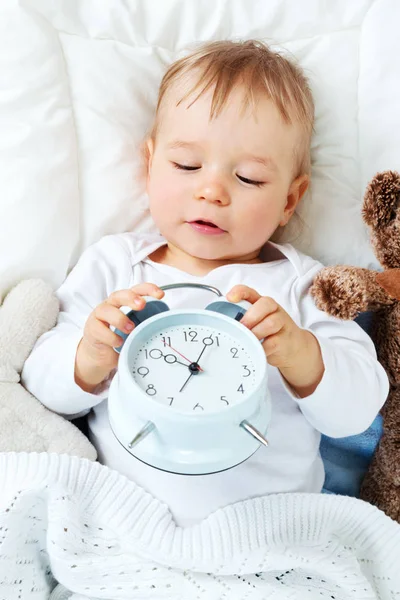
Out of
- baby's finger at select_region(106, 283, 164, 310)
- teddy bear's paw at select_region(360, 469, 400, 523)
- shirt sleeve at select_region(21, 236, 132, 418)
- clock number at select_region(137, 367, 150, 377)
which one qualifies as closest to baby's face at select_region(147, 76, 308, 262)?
shirt sleeve at select_region(21, 236, 132, 418)

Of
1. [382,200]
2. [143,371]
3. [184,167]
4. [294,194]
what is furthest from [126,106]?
[143,371]

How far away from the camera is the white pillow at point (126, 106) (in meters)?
1.15

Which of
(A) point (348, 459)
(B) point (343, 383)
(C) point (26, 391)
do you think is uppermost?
(B) point (343, 383)

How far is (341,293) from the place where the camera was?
3.42 ft

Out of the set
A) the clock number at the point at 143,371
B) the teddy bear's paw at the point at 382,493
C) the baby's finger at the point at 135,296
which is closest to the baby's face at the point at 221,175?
the baby's finger at the point at 135,296

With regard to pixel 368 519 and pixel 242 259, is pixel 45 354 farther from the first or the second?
pixel 368 519

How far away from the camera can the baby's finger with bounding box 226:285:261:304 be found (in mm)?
831

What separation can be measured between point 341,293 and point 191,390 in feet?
→ 1.31

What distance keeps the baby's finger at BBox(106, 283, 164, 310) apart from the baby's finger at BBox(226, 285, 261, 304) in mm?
87

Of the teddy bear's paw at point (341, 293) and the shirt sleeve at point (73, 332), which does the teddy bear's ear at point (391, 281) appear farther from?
the shirt sleeve at point (73, 332)

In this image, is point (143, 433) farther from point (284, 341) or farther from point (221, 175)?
point (221, 175)

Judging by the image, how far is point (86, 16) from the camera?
3.98 ft

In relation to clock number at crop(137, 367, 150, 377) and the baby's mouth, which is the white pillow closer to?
the baby's mouth

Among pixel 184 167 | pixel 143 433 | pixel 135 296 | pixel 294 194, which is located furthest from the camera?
pixel 294 194
